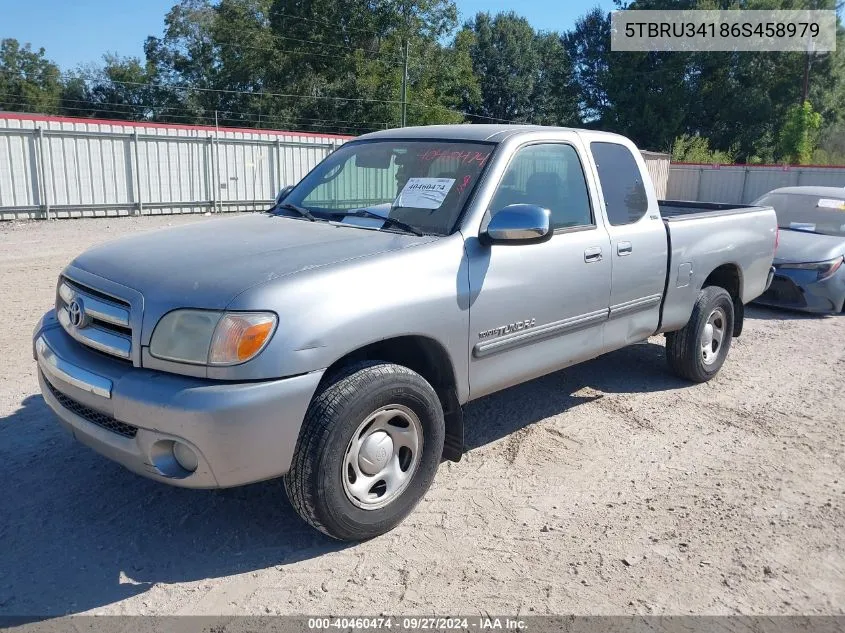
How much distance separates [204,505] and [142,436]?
0.93 meters

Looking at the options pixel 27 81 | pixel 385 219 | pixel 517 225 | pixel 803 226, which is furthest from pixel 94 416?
pixel 27 81

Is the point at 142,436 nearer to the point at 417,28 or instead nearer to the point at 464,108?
the point at 417,28

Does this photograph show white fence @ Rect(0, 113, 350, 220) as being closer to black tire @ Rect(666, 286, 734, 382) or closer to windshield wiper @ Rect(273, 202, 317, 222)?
windshield wiper @ Rect(273, 202, 317, 222)

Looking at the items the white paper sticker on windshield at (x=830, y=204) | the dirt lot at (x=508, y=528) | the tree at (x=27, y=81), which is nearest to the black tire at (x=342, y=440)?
the dirt lot at (x=508, y=528)

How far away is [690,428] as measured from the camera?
4930 mm

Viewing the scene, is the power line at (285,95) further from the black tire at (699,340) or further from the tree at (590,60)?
the black tire at (699,340)

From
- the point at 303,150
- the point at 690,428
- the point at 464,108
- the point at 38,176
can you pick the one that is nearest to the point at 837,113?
the point at 464,108

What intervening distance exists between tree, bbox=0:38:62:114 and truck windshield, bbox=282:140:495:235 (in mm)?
65702

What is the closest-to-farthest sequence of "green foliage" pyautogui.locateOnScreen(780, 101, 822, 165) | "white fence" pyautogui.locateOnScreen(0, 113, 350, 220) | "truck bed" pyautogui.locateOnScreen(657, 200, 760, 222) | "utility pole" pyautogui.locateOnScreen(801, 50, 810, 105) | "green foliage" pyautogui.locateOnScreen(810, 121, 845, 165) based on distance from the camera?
"truck bed" pyautogui.locateOnScreen(657, 200, 760, 222) → "white fence" pyautogui.locateOnScreen(0, 113, 350, 220) → "green foliage" pyautogui.locateOnScreen(780, 101, 822, 165) → "utility pole" pyautogui.locateOnScreen(801, 50, 810, 105) → "green foliage" pyautogui.locateOnScreen(810, 121, 845, 165)

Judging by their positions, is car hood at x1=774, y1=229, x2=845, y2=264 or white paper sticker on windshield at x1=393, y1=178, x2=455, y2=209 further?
car hood at x1=774, y1=229, x2=845, y2=264

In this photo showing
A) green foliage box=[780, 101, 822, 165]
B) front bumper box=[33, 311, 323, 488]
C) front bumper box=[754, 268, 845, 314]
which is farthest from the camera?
green foliage box=[780, 101, 822, 165]

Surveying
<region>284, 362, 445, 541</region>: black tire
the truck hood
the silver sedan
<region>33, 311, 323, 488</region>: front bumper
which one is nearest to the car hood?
the silver sedan

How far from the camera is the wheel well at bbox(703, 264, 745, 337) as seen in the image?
6012mm

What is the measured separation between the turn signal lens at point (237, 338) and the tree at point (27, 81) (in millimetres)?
67392
